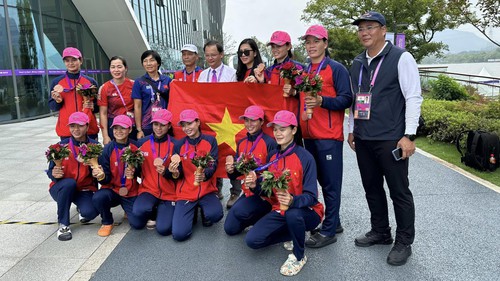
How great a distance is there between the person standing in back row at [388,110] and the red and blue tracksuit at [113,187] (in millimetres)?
2806

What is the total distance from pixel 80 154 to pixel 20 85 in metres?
13.7

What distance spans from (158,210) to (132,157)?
0.80m

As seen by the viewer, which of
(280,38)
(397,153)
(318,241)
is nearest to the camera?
(397,153)

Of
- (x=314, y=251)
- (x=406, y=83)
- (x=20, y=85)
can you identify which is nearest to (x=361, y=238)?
(x=314, y=251)

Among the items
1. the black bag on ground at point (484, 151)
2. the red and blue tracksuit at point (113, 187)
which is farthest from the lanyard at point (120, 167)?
the black bag on ground at point (484, 151)

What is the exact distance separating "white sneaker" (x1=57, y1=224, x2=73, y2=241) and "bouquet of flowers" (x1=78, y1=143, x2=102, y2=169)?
870 mm

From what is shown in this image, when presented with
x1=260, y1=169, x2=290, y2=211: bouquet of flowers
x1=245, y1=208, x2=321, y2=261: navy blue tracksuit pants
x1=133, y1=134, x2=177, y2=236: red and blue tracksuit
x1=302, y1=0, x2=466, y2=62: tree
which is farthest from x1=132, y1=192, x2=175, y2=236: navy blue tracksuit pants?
x1=302, y1=0, x2=466, y2=62: tree

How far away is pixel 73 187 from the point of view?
4.58m

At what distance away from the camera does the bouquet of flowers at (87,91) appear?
15.9ft

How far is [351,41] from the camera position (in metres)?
29.0

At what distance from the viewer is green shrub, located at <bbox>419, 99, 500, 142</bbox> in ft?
25.2

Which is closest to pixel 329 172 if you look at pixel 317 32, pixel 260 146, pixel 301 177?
pixel 301 177

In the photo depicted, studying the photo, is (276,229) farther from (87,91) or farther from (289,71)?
(87,91)

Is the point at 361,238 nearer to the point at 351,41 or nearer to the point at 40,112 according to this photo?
the point at 40,112
